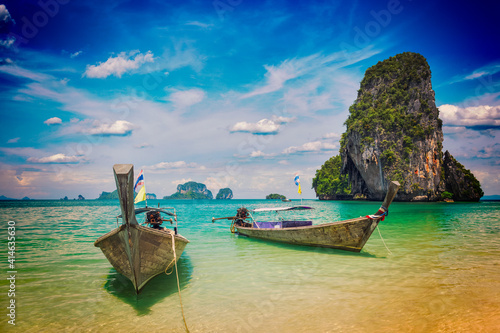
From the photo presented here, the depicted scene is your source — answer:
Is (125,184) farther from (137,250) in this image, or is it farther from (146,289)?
(146,289)

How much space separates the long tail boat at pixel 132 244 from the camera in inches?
209

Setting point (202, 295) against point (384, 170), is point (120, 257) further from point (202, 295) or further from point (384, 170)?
point (384, 170)

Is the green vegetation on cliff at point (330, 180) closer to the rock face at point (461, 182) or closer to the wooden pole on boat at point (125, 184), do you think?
the rock face at point (461, 182)

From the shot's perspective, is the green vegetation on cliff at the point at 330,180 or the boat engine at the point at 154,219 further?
the green vegetation on cliff at the point at 330,180

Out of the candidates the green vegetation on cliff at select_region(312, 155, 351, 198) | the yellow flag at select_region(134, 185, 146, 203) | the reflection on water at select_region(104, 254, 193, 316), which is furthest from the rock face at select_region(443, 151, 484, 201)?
the yellow flag at select_region(134, 185, 146, 203)

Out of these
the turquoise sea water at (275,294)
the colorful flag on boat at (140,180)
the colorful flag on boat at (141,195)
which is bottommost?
the turquoise sea water at (275,294)

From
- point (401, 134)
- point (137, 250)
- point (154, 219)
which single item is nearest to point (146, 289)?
point (137, 250)

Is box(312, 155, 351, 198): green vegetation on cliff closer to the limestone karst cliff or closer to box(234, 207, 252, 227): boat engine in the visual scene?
the limestone karst cliff

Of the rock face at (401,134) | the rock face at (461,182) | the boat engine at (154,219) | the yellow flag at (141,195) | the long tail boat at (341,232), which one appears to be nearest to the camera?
the yellow flag at (141,195)

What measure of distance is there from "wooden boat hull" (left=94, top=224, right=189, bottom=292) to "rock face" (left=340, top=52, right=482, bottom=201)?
6013cm

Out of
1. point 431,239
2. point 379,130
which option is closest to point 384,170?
point 379,130

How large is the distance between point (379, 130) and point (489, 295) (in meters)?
60.4

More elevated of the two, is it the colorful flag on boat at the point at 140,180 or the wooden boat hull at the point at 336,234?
the colorful flag on boat at the point at 140,180

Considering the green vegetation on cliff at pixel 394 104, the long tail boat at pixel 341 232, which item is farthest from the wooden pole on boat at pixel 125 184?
the green vegetation on cliff at pixel 394 104
